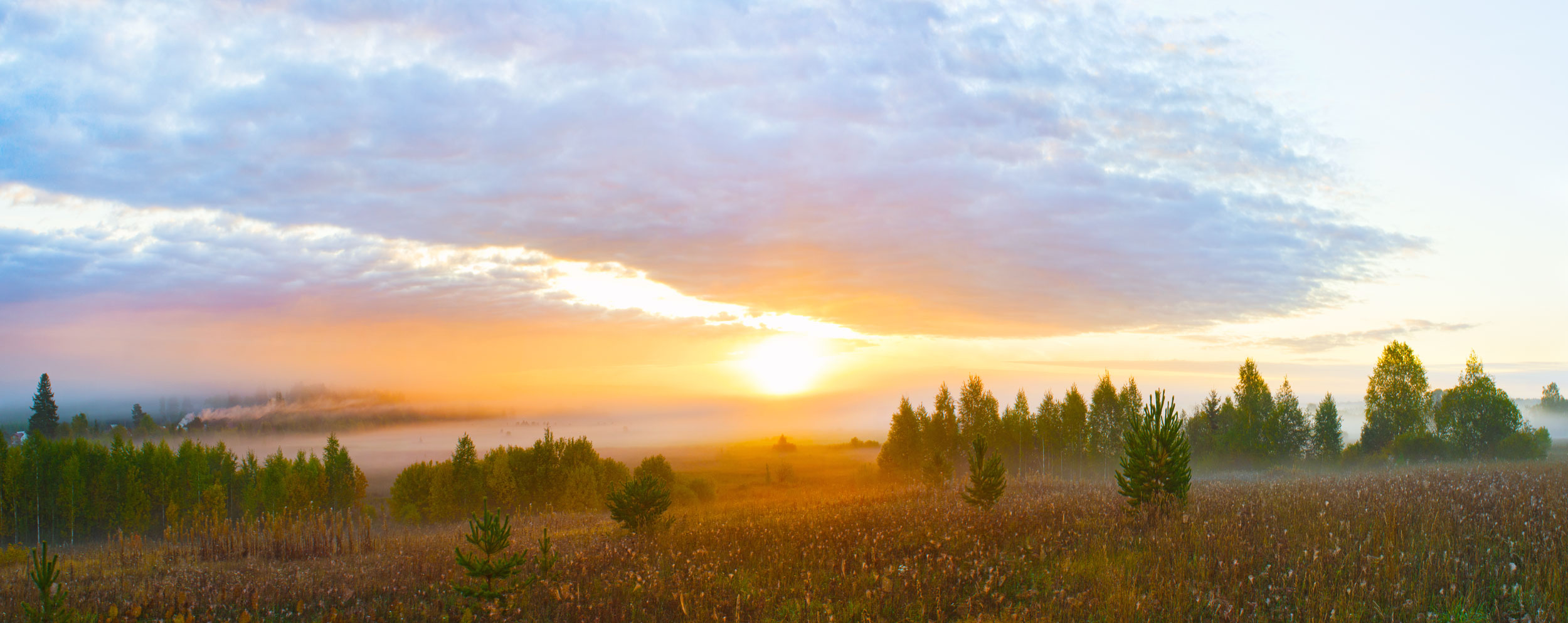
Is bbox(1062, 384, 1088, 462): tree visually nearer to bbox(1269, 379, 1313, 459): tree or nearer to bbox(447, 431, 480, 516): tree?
bbox(1269, 379, 1313, 459): tree

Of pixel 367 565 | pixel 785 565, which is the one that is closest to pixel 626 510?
pixel 367 565

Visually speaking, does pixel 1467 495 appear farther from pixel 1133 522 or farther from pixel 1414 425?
pixel 1414 425

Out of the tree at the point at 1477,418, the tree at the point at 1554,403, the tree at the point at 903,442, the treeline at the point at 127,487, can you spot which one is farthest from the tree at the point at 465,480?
the tree at the point at 1554,403

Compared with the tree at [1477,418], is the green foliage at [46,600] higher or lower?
higher

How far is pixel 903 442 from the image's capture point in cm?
6581

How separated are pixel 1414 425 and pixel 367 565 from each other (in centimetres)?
7079

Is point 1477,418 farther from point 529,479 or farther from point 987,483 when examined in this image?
point 529,479

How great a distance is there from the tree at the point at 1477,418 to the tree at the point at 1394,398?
1.73 m

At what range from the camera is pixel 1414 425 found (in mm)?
54906

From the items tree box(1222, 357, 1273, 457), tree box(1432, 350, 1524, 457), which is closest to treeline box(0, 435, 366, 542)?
tree box(1222, 357, 1273, 457)

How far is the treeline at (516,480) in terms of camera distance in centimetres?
6234

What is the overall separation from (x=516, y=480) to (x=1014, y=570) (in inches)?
2395

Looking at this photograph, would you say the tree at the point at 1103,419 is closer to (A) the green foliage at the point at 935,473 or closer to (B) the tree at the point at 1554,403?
(A) the green foliage at the point at 935,473

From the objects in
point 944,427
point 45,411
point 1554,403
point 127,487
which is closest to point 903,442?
point 944,427
